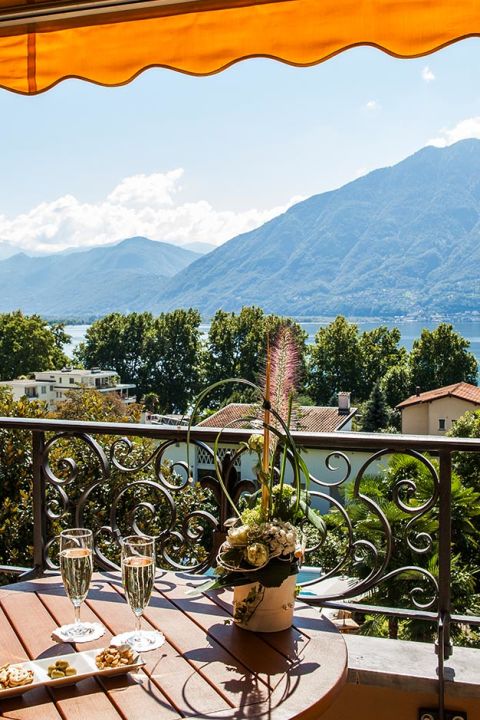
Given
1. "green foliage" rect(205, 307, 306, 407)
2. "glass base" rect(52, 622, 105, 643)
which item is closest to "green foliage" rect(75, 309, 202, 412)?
"green foliage" rect(205, 307, 306, 407)

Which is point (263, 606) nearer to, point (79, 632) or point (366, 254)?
point (79, 632)

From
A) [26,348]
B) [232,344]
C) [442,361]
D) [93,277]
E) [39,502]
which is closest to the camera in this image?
[39,502]

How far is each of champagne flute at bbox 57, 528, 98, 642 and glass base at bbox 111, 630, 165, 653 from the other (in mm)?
56

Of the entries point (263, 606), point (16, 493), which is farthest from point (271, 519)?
point (16, 493)

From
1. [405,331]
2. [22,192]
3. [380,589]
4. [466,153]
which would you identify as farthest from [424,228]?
[380,589]

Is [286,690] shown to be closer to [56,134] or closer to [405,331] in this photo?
[405,331]

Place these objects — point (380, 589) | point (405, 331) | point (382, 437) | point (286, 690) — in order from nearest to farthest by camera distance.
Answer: point (286, 690) < point (382, 437) < point (380, 589) < point (405, 331)

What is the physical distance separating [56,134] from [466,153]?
52.8 metres

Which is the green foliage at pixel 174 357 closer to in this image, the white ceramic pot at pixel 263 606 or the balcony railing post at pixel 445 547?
the balcony railing post at pixel 445 547

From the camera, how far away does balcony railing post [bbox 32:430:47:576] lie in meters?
2.07

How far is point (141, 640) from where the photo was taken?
113cm

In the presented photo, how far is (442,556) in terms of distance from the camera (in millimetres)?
1793

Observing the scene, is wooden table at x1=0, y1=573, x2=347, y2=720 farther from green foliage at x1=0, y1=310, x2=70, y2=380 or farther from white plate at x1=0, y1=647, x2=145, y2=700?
green foliage at x1=0, y1=310, x2=70, y2=380

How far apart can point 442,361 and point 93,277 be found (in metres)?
54.3
